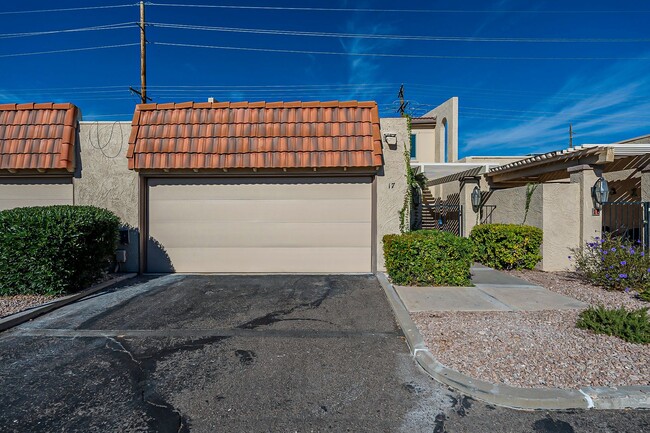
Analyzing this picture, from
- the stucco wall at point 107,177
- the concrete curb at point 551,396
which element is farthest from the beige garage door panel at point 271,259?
the concrete curb at point 551,396

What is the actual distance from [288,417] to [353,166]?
19.4ft

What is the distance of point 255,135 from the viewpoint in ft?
27.2

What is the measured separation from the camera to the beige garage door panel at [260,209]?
8.49 meters

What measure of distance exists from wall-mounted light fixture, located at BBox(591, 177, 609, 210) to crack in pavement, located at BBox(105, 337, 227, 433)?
28.6ft

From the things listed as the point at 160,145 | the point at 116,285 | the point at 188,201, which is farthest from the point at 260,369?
the point at 160,145

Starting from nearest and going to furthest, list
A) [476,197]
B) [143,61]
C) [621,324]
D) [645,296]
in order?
[621,324], [645,296], [476,197], [143,61]

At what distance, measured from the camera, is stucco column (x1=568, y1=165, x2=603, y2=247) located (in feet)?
27.1

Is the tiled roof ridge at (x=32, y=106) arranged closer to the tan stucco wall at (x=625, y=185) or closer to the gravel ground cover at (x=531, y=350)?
the gravel ground cover at (x=531, y=350)

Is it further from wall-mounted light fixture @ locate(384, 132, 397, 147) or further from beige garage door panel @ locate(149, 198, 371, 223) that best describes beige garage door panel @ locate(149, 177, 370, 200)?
wall-mounted light fixture @ locate(384, 132, 397, 147)

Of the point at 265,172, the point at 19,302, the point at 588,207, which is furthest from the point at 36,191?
the point at 588,207

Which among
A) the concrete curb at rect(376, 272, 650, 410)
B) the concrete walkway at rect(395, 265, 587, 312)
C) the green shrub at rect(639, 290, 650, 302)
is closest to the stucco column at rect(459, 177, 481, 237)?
the concrete walkway at rect(395, 265, 587, 312)

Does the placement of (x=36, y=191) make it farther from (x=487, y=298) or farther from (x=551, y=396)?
(x=551, y=396)

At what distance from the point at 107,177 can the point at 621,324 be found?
10.2 meters

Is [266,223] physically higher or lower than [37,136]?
lower
